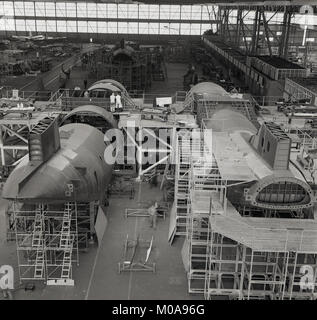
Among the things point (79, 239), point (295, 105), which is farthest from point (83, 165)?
point (295, 105)

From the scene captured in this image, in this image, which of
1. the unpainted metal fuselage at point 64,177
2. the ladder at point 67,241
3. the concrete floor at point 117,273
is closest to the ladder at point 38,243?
the concrete floor at point 117,273

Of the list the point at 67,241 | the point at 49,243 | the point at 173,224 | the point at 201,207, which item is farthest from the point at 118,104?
the point at 201,207

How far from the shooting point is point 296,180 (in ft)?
60.7

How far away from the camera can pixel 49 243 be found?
20953 millimetres

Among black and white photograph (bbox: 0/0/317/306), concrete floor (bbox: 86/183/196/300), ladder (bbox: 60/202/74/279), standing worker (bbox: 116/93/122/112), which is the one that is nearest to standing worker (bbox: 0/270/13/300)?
black and white photograph (bbox: 0/0/317/306)

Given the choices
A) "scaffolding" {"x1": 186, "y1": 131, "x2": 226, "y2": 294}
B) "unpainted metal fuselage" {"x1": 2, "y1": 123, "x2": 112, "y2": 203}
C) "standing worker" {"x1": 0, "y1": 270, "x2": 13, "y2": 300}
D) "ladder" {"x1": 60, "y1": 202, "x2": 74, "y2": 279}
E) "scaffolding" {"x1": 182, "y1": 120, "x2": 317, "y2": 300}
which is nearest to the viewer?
"scaffolding" {"x1": 182, "y1": 120, "x2": 317, "y2": 300}

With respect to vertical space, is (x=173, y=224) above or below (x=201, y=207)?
below

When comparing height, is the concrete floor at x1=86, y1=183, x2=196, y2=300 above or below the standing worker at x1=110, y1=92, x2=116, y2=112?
below

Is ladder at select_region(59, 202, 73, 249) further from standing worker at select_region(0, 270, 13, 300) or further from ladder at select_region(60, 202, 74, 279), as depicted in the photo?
standing worker at select_region(0, 270, 13, 300)

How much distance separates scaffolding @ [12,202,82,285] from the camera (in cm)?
2012

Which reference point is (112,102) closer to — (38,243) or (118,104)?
(118,104)

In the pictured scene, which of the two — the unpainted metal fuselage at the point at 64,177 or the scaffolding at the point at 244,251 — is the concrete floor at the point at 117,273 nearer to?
the scaffolding at the point at 244,251

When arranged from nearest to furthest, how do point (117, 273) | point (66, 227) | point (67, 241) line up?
point (67, 241)
point (66, 227)
point (117, 273)

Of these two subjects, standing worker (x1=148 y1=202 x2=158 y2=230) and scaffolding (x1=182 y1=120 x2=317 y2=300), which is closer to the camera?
scaffolding (x1=182 y1=120 x2=317 y2=300)
